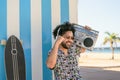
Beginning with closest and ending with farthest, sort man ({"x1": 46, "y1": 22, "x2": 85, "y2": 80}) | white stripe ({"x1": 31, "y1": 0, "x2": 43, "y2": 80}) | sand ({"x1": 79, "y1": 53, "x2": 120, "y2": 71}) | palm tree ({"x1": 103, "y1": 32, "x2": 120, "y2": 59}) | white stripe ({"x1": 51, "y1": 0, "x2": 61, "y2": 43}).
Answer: man ({"x1": 46, "y1": 22, "x2": 85, "y2": 80})
white stripe ({"x1": 31, "y1": 0, "x2": 43, "y2": 80})
white stripe ({"x1": 51, "y1": 0, "x2": 61, "y2": 43})
sand ({"x1": 79, "y1": 53, "x2": 120, "y2": 71})
palm tree ({"x1": 103, "y1": 32, "x2": 120, "y2": 59})

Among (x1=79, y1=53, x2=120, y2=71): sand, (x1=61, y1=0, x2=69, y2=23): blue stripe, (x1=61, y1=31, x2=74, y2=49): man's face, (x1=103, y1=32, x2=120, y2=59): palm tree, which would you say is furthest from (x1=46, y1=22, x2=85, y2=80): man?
(x1=103, y1=32, x2=120, y2=59): palm tree

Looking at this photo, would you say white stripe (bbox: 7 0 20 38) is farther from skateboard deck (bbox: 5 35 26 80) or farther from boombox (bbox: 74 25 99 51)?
boombox (bbox: 74 25 99 51)

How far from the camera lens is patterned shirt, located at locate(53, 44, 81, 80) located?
3.07 m

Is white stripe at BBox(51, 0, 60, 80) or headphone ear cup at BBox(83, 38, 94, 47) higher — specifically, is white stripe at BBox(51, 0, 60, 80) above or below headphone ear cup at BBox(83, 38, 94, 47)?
above

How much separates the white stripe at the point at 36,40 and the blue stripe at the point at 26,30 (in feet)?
0.17

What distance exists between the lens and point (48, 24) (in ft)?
11.6

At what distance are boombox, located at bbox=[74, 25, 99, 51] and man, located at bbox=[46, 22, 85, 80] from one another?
19cm

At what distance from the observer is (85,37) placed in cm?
341

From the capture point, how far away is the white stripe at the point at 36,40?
11.1ft

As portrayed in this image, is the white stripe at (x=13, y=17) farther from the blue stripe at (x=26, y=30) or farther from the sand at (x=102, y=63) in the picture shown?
the sand at (x=102, y=63)

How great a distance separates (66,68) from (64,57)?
0.12 metres

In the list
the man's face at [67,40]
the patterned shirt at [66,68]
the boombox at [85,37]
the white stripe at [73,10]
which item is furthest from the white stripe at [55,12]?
the patterned shirt at [66,68]

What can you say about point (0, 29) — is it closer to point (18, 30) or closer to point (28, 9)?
point (18, 30)

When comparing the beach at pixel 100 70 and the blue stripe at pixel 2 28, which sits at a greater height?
the blue stripe at pixel 2 28
